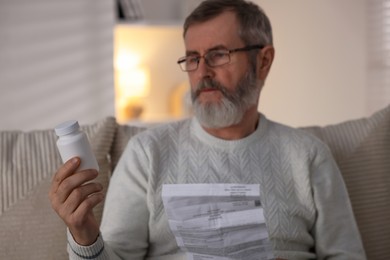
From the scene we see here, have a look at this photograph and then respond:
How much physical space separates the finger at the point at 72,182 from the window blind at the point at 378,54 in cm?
205

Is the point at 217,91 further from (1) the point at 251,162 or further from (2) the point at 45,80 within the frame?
(2) the point at 45,80

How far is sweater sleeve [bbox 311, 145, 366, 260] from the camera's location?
4.48 feet

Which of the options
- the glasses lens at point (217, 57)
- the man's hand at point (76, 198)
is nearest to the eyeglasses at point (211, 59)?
the glasses lens at point (217, 57)

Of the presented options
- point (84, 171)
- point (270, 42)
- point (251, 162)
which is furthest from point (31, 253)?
point (270, 42)

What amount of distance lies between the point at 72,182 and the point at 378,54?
2.16 metres

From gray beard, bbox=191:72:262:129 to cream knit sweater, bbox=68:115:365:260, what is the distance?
0.05 meters

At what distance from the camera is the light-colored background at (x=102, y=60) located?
111 inches

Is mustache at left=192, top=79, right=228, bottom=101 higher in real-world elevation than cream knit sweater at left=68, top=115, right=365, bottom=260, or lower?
higher

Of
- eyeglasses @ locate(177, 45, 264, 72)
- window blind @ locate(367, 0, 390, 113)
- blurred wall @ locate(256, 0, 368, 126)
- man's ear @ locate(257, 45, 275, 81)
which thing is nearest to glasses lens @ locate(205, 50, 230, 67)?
eyeglasses @ locate(177, 45, 264, 72)

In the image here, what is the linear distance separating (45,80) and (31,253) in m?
1.68

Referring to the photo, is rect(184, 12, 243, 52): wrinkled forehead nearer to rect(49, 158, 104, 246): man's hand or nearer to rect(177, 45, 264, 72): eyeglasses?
rect(177, 45, 264, 72): eyeglasses

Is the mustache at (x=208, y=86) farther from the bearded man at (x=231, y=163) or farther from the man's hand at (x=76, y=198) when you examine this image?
the man's hand at (x=76, y=198)

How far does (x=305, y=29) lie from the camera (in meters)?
3.19

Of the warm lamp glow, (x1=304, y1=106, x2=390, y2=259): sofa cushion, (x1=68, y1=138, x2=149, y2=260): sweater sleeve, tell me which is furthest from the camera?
the warm lamp glow
